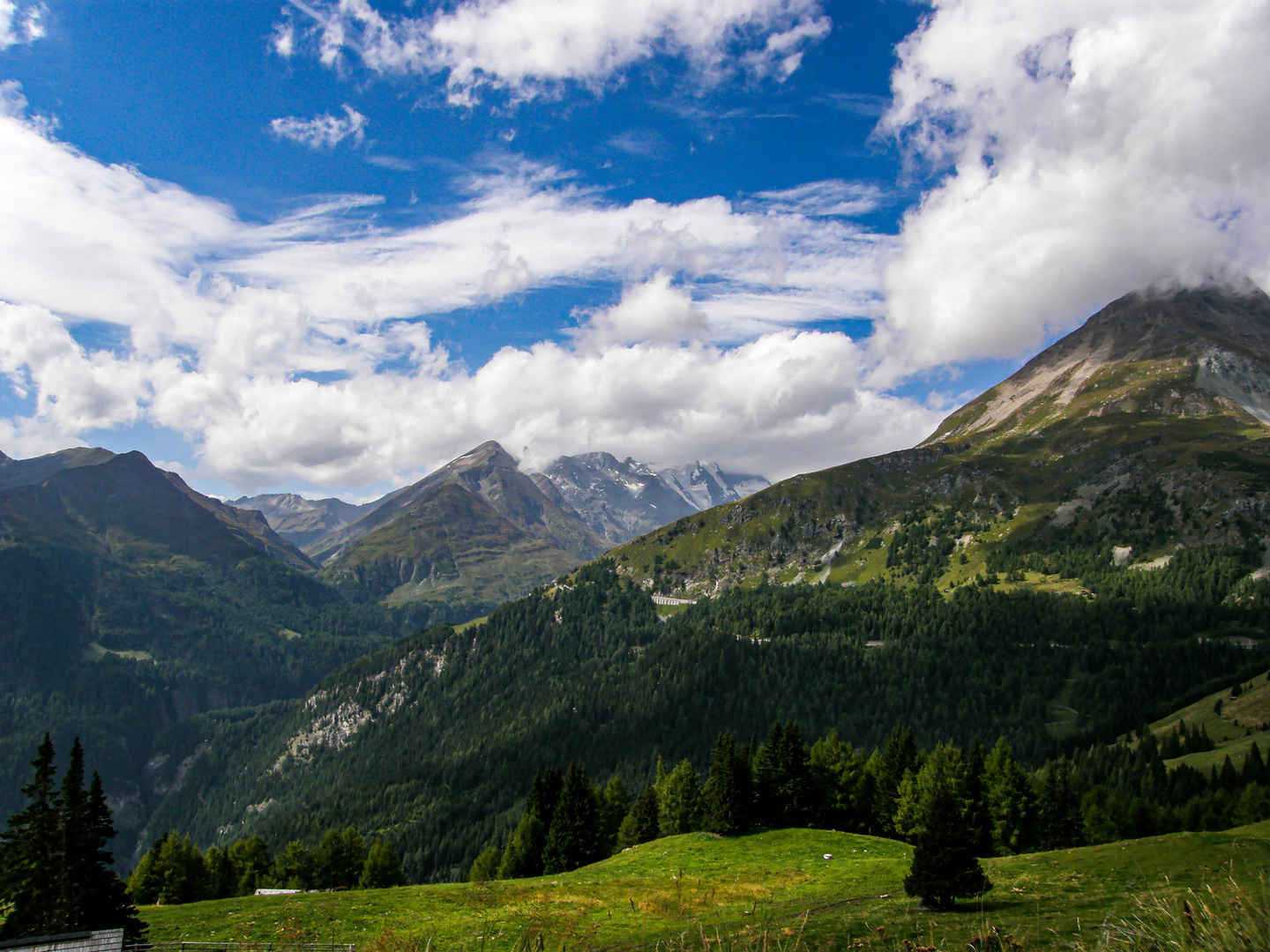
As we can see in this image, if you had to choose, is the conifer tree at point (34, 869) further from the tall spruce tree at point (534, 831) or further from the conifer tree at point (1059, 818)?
the conifer tree at point (1059, 818)

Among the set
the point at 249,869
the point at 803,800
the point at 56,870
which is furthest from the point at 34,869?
the point at 803,800

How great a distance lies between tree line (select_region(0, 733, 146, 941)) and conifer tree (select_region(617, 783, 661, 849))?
56.9m

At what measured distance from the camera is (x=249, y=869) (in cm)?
9038

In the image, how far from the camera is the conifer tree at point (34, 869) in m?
38.2

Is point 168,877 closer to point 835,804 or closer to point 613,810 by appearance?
point 613,810

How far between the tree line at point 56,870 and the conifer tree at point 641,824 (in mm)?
56887

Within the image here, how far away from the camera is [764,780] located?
250 ft

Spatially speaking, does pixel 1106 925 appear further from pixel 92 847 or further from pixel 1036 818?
pixel 1036 818

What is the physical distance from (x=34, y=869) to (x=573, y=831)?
50.0 m

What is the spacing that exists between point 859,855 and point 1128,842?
2100cm

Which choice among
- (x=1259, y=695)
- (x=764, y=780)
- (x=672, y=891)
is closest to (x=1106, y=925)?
(x=672, y=891)

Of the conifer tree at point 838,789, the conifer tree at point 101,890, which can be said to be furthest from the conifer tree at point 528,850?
the conifer tree at point 101,890

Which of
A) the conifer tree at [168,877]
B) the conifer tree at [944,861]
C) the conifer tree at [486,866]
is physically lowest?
the conifer tree at [486,866]

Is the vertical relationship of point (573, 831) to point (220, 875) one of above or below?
above
